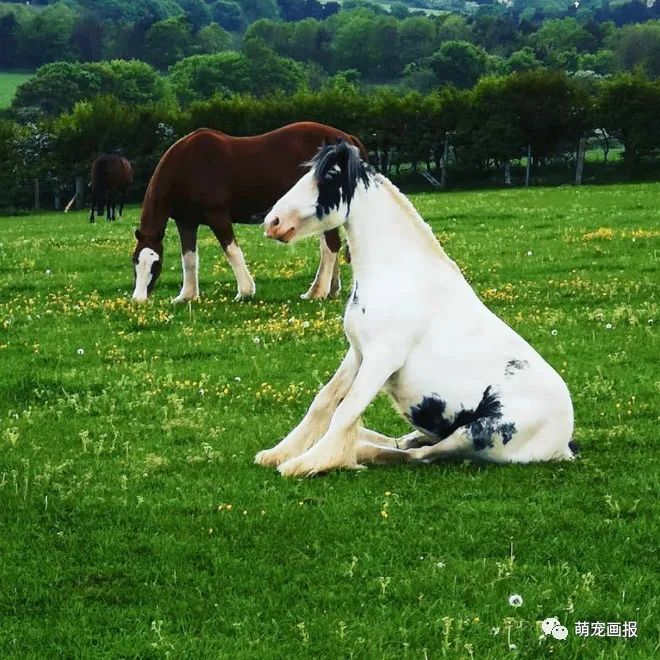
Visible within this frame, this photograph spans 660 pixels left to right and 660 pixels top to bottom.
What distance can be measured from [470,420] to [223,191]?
10239mm

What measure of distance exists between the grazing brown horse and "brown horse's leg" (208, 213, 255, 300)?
2428 cm

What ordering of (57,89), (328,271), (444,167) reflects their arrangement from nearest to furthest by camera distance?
1. (328,271)
2. (444,167)
3. (57,89)

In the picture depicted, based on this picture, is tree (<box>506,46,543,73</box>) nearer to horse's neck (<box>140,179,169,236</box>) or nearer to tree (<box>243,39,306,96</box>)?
tree (<box>243,39,306,96</box>)

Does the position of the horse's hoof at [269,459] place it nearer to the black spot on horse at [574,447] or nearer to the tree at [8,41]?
the black spot on horse at [574,447]

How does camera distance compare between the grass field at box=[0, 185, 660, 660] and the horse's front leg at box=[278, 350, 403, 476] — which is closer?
the grass field at box=[0, 185, 660, 660]

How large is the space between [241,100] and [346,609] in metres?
63.5

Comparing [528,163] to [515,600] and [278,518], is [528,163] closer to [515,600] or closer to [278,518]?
[278,518]

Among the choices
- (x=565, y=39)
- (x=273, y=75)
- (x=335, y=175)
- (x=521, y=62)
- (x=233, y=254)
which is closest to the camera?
(x=335, y=175)

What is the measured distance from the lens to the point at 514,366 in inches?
326

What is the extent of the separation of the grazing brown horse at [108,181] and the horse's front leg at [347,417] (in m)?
34.3

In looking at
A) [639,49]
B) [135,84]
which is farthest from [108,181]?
[639,49]

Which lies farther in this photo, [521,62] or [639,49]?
[639,49]

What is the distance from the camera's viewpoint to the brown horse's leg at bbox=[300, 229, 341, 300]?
1756 cm

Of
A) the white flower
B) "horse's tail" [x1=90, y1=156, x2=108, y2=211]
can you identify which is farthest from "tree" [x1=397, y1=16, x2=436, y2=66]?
the white flower
